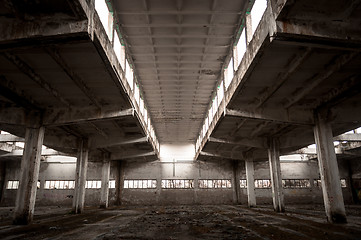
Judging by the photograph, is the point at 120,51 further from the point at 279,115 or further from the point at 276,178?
the point at 276,178

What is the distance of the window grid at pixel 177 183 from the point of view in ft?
111

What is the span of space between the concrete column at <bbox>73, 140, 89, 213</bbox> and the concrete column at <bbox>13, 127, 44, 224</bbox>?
6713mm

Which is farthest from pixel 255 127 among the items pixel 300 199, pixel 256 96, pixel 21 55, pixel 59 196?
pixel 59 196

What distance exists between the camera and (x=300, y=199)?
32.3 metres

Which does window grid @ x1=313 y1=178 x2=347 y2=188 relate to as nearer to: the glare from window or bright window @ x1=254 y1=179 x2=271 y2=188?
bright window @ x1=254 y1=179 x2=271 y2=188

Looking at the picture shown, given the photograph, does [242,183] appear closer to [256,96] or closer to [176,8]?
A: [256,96]

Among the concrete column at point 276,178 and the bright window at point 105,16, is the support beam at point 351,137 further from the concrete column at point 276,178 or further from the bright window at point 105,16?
the bright window at point 105,16

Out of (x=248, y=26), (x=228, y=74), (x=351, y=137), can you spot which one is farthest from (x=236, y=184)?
(x=248, y=26)

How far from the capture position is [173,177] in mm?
34219

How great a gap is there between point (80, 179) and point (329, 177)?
1646cm

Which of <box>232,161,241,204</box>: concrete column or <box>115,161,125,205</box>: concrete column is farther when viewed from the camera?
<box>115,161,125,205</box>: concrete column

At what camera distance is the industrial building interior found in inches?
305

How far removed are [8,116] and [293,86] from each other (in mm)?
13753

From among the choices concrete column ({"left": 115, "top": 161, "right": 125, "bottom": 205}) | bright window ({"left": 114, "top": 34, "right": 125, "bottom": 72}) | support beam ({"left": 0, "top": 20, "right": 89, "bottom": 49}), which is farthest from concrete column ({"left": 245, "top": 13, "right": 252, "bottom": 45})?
concrete column ({"left": 115, "top": 161, "right": 125, "bottom": 205})
